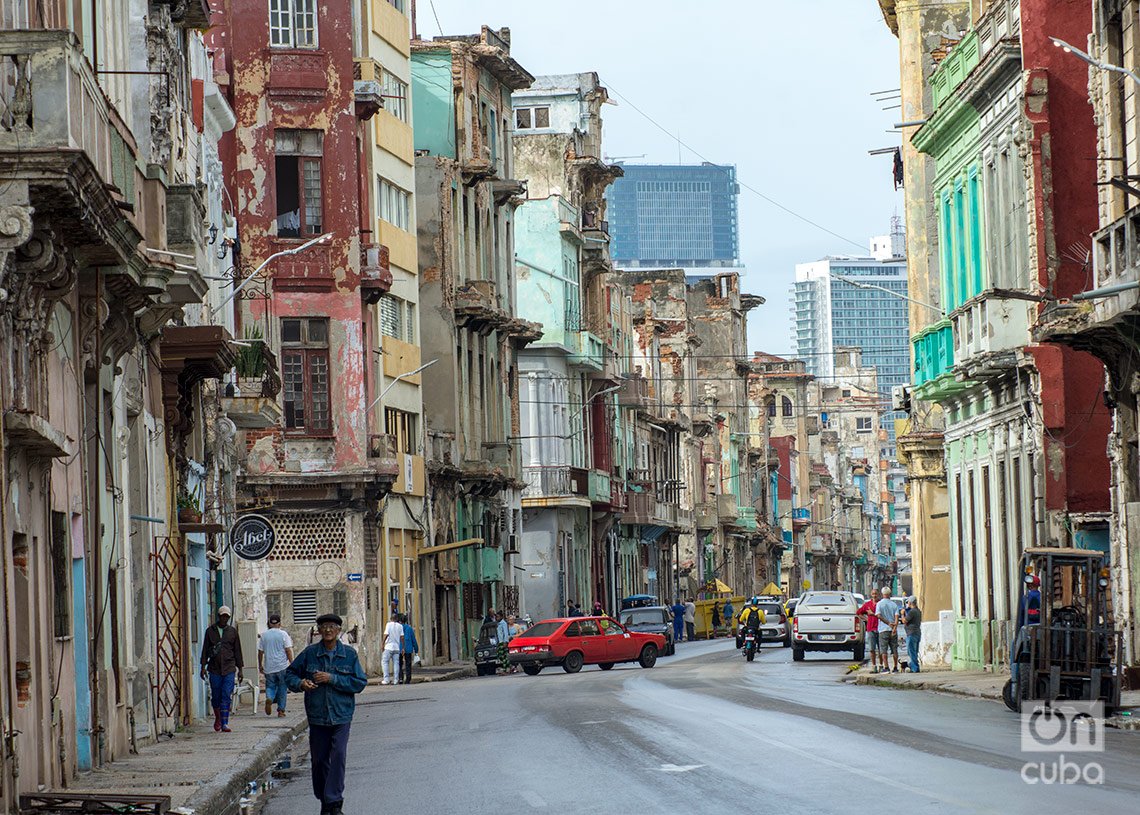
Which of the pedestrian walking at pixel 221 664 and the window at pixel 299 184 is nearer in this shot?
the pedestrian walking at pixel 221 664

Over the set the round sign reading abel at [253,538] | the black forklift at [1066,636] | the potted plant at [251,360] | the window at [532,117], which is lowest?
the black forklift at [1066,636]

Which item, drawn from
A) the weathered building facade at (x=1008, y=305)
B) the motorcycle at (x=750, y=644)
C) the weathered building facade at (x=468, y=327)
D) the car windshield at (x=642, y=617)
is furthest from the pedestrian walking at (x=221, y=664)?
the car windshield at (x=642, y=617)

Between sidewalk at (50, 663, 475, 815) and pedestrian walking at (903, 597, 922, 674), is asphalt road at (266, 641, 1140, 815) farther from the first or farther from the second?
pedestrian walking at (903, 597, 922, 674)

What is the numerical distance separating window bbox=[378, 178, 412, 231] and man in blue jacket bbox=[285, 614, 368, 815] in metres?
40.1

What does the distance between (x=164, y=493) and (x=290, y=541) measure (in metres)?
20.9

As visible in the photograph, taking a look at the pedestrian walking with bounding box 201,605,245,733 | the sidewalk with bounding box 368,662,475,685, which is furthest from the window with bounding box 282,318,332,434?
the pedestrian walking with bounding box 201,605,245,733

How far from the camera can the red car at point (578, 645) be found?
51.8 metres

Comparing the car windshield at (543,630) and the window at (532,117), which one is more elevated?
the window at (532,117)

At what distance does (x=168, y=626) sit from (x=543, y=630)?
22.4m

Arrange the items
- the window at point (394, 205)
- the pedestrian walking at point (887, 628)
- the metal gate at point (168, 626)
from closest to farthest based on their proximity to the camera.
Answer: the metal gate at point (168, 626) < the pedestrian walking at point (887, 628) < the window at point (394, 205)

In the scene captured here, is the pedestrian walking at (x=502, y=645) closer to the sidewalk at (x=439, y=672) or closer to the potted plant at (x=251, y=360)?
the sidewalk at (x=439, y=672)

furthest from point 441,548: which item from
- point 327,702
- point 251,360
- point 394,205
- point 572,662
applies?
point 327,702

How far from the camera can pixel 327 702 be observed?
16.7 meters

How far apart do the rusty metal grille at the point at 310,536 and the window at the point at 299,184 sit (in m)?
6.82
